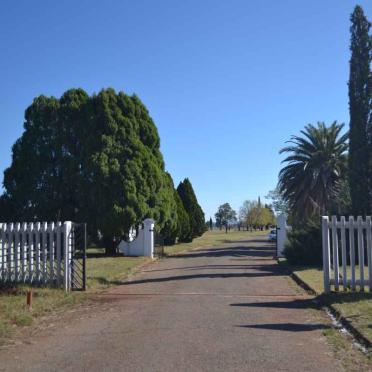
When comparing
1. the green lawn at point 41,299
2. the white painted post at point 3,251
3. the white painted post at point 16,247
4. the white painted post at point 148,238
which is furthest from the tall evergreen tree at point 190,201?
the white painted post at point 16,247

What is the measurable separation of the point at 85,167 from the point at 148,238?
204 inches

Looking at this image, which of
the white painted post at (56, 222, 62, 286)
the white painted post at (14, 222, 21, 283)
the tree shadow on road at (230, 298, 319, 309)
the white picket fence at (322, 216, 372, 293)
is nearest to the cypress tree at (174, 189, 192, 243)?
the white painted post at (14, 222, 21, 283)

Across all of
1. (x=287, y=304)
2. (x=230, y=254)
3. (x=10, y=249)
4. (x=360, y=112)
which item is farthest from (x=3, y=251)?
(x=230, y=254)

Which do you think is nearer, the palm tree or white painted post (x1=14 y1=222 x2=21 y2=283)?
white painted post (x1=14 y1=222 x2=21 y2=283)

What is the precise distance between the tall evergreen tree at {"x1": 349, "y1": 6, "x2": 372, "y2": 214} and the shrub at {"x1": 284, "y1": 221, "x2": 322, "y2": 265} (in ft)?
7.36

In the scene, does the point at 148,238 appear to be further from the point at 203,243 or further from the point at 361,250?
the point at 203,243

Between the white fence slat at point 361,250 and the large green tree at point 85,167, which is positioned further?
the large green tree at point 85,167

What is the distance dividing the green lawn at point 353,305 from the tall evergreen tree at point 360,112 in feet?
31.1

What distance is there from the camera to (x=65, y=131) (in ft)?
95.9

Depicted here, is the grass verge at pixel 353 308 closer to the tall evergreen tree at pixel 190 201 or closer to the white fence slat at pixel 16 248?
the white fence slat at pixel 16 248

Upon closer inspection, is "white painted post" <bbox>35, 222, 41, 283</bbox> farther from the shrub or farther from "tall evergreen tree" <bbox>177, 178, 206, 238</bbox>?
"tall evergreen tree" <bbox>177, 178, 206, 238</bbox>

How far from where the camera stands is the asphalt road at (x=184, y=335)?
24.1 feet

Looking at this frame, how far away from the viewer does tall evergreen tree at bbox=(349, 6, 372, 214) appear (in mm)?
24234

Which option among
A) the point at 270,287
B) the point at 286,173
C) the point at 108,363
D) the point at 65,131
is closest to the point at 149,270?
the point at 270,287
